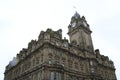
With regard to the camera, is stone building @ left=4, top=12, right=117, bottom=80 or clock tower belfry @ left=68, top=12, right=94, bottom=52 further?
clock tower belfry @ left=68, top=12, right=94, bottom=52

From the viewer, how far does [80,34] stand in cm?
5834

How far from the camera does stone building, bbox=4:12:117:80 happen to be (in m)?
42.2

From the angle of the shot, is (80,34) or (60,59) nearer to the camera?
(60,59)

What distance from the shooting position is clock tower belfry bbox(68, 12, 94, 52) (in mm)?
57006

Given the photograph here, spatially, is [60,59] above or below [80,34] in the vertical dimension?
below

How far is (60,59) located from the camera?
45.4 meters

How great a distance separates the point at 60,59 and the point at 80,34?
16739 millimetres

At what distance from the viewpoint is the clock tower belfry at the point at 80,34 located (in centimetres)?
5701

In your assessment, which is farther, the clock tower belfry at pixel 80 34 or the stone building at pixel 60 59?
the clock tower belfry at pixel 80 34

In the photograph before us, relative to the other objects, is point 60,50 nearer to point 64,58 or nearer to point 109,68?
point 64,58

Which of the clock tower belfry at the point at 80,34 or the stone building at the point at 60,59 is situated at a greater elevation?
the clock tower belfry at the point at 80,34

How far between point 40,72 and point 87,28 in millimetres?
29017

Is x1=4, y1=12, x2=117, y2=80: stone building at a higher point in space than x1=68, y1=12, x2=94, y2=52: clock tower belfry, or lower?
lower

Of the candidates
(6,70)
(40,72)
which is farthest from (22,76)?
(6,70)
